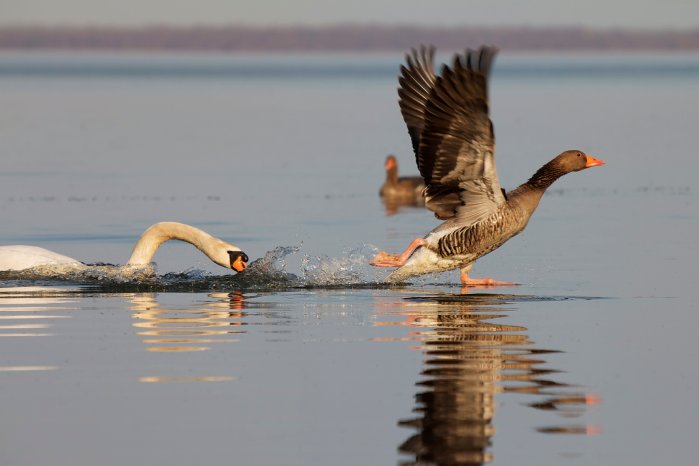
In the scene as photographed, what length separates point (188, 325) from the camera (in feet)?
39.5

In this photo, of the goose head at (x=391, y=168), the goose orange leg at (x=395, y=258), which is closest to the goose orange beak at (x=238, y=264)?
the goose orange leg at (x=395, y=258)

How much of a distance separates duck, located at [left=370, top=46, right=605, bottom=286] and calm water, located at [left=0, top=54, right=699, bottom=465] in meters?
0.35

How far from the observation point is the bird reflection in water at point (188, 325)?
10867 millimetres

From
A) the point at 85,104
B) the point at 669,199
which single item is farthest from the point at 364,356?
the point at 85,104

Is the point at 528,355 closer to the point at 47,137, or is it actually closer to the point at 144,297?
the point at 144,297

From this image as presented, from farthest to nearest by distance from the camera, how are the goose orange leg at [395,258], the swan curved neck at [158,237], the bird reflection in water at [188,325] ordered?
1. the swan curved neck at [158,237]
2. the goose orange leg at [395,258]
3. the bird reflection in water at [188,325]

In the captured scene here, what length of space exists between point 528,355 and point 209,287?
186 inches

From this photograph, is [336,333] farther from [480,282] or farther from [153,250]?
[153,250]

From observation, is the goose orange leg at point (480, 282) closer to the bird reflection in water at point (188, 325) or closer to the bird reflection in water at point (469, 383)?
the bird reflection in water at point (469, 383)

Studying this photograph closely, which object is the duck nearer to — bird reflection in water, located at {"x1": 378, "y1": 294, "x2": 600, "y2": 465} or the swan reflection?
bird reflection in water, located at {"x1": 378, "y1": 294, "x2": 600, "y2": 465}

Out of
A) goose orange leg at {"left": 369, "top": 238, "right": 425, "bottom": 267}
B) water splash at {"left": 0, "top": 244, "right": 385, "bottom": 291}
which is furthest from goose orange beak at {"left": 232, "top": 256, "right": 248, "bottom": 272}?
goose orange leg at {"left": 369, "top": 238, "right": 425, "bottom": 267}

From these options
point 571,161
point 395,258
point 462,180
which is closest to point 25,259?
point 395,258

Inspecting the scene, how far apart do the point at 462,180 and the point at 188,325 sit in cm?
305

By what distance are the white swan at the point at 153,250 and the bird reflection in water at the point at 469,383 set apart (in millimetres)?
2257
